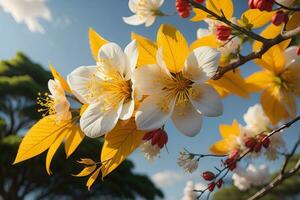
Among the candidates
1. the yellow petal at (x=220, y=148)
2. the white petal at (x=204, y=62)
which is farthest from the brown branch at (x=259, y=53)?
the yellow petal at (x=220, y=148)

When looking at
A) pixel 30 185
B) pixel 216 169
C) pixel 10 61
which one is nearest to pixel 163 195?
pixel 30 185

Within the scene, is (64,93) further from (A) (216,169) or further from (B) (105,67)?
(A) (216,169)

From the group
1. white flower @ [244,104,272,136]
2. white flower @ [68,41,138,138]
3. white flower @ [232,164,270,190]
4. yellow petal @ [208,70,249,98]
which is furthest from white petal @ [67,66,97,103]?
white flower @ [232,164,270,190]

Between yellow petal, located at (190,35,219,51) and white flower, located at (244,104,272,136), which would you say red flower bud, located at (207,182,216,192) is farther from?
white flower, located at (244,104,272,136)

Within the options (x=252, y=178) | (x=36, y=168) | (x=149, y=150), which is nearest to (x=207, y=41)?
(x=149, y=150)

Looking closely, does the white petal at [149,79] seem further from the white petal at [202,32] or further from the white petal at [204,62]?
the white petal at [202,32]
